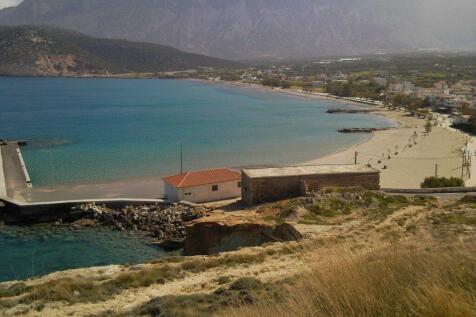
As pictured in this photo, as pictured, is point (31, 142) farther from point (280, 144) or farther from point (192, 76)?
point (192, 76)

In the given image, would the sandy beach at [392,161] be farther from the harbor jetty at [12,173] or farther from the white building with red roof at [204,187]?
the white building with red roof at [204,187]

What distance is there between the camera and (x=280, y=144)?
44.4 metres

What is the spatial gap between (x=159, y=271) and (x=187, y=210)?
10.2m

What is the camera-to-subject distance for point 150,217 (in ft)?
67.9

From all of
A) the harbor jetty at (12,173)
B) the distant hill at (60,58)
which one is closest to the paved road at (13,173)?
the harbor jetty at (12,173)

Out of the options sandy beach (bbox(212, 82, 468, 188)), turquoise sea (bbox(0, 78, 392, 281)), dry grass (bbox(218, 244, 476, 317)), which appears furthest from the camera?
sandy beach (bbox(212, 82, 468, 188))

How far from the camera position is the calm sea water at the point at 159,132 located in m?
34.6

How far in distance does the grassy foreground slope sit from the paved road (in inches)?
511

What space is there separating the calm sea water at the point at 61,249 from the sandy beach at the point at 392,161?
456 centimetres

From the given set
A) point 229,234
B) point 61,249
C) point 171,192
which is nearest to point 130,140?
point 171,192

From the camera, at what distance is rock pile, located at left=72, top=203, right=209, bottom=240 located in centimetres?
1952

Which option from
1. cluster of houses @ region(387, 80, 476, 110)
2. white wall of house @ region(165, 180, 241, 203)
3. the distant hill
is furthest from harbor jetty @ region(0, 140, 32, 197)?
the distant hill

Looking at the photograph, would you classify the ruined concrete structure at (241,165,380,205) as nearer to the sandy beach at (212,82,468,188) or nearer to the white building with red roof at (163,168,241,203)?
the white building with red roof at (163,168,241,203)

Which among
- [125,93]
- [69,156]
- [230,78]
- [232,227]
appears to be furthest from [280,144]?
[230,78]
